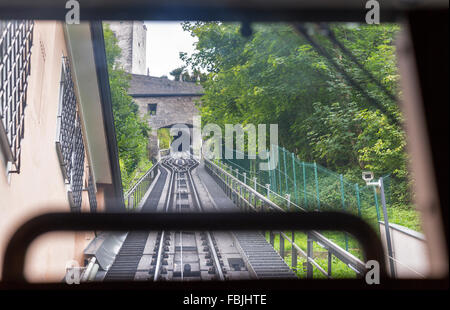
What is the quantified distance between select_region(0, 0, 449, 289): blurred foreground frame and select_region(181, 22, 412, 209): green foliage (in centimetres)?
430

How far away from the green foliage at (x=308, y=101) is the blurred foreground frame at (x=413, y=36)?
430cm

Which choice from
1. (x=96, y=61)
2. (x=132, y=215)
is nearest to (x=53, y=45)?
(x=96, y=61)

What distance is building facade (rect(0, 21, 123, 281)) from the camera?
184cm

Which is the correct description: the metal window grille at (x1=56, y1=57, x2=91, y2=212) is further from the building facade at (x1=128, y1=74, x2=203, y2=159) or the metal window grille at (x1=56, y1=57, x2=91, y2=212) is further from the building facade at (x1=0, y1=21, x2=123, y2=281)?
the building facade at (x1=128, y1=74, x2=203, y2=159)

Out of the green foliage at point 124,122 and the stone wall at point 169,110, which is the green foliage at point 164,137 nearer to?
the stone wall at point 169,110

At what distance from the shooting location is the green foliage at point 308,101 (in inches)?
202

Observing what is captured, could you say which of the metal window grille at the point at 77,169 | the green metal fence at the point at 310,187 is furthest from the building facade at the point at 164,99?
the metal window grille at the point at 77,169

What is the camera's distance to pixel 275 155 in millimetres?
7211

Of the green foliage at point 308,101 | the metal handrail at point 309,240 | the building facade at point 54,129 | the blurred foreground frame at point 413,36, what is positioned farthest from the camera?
the green foliage at point 308,101

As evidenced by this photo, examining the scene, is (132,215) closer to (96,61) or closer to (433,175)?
(433,175)

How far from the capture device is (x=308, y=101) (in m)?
6.46

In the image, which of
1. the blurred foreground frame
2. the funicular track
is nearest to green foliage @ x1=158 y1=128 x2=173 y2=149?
the funicular track

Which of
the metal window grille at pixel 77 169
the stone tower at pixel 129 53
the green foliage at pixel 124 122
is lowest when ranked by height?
the metal window grille at pixel 77 169
